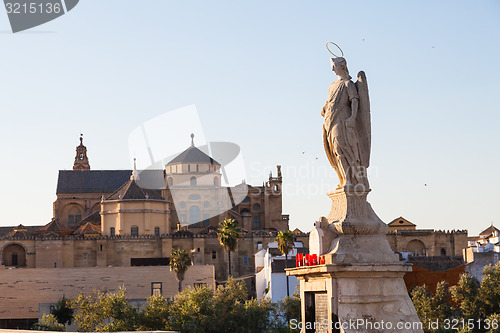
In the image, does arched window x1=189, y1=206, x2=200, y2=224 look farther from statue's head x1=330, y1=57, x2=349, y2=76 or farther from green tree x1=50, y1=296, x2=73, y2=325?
statue's head x1=330, y1=57, x2=349, y2=76

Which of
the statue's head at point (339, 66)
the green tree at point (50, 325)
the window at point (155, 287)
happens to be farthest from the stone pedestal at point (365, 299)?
the window at point (155, 287)

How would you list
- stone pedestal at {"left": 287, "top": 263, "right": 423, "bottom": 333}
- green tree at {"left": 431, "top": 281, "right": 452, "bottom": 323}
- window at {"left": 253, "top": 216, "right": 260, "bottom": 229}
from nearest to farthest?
stone pedestal at {"left": 287, "top": 263, "right": 423, "bottom": 333}, green tree at {"left": 431, "top": 281, "right": 452, "bottom": 323}, window at {"left": 253, "top": 216, "right": 260, "bottom": 229}

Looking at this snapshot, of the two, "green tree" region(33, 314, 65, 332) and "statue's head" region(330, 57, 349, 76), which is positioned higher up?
"statue's head" region(330, 57, 349, 76)

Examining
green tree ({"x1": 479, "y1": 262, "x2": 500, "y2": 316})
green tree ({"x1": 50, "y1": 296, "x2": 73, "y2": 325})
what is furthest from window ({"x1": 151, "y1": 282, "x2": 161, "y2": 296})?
green tree ({"x1": 479, "y1": 262, "x2": 500, "y2": 316})

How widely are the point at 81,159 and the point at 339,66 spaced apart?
109 metres

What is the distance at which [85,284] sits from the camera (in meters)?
70.9

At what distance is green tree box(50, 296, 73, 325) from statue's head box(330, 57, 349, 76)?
54714 mm

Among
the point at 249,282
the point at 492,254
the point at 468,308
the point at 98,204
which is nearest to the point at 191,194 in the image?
the point at 98,204

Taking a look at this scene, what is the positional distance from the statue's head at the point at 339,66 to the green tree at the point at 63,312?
180 ft

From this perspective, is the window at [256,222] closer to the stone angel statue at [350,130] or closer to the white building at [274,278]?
the white building at [274,278]

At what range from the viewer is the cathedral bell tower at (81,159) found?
116062 mm

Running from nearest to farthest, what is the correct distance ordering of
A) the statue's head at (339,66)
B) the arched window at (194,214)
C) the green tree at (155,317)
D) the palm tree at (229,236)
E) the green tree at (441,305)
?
the statue's head at (339,66)
the green tree at (441,305)
the green tree at (155,317)
the palm tree at (229,236)
the arched window at (194,214)

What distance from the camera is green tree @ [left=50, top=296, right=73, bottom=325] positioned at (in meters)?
63.8

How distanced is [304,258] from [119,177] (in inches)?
3772
